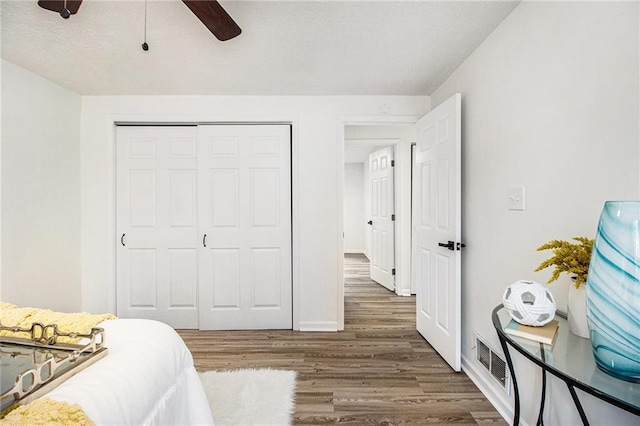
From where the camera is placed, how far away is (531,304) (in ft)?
3.55

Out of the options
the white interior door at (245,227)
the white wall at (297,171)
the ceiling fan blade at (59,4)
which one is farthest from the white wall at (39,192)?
the ceiling fan blade at (59,4)

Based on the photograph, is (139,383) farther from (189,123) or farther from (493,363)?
(189,123)

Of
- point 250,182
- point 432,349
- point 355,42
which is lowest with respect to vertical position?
point 432,349

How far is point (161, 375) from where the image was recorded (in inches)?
43.8

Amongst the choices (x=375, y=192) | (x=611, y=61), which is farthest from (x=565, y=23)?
(x=375, y=192)

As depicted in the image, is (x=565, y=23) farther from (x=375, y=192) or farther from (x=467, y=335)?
(x=375, y=192)

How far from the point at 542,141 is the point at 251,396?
2.25 m

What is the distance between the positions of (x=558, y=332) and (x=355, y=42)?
1932mm

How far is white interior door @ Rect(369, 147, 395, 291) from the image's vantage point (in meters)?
4.34

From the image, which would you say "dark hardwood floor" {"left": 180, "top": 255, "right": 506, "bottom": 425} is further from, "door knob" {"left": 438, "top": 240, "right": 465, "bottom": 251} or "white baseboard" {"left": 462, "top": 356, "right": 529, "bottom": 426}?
"door knob" {"left": 438, "top": 240, "right": 465, "bottom": 251}

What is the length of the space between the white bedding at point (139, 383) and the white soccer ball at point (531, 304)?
1.33 metres

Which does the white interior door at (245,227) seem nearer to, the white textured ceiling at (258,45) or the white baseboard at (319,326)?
the white baseboard at (319,326)

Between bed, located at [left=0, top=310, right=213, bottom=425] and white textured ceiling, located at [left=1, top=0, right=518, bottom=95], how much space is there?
169cm

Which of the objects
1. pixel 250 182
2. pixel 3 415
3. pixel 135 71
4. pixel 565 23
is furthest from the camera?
pixel 250 182
